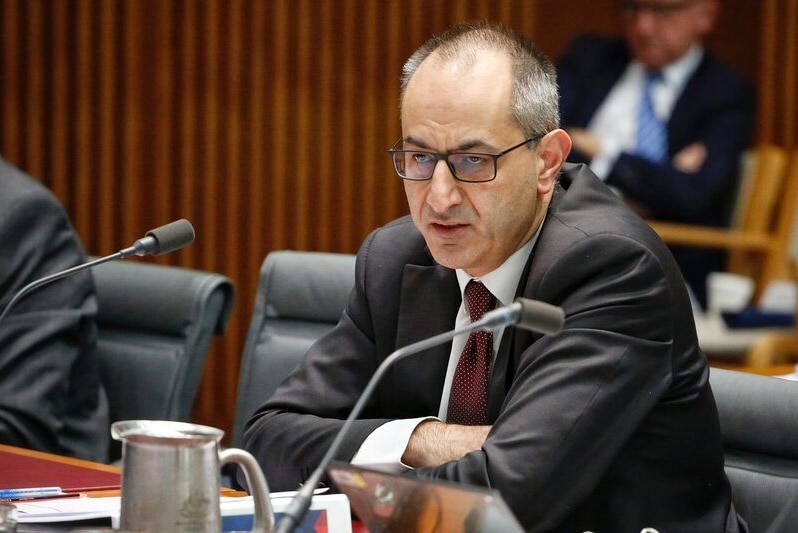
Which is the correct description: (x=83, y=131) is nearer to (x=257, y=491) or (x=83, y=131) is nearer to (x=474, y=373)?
(x=474, y=373)

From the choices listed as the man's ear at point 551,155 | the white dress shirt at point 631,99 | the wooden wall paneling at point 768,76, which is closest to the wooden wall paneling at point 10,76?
the white dress shirt at point 631,99

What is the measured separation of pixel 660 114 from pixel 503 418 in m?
3.83

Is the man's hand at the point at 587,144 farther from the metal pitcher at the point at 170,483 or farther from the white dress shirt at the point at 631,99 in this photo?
the metal pitcher at the point at 170,483

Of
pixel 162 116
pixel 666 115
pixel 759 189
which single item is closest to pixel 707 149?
pixel 666 115

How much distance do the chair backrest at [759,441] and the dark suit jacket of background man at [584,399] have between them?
2.0 inches

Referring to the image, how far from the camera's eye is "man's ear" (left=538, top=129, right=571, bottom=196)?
2381 millimetres

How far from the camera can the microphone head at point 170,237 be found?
2193mm

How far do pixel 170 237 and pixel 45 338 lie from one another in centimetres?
100

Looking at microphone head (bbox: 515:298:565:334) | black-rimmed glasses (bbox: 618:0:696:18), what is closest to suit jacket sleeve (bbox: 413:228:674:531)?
microphone head (bbox: 515:298:565:334)

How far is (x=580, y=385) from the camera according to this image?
7.08 ft

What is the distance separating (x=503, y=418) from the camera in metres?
2.17

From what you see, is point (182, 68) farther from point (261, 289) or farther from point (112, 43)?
point (261, 289)

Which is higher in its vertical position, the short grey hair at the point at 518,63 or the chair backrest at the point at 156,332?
the short grey hair at the point at 518,63

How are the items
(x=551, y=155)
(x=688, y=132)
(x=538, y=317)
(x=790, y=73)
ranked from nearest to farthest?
(x=538, y=317), (x=551, y=155), (x=688, y=132), (x=790, y=73)
